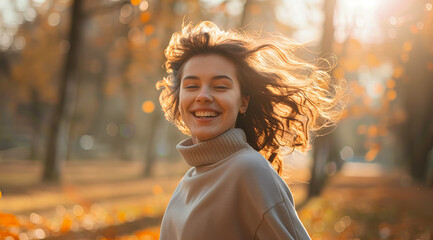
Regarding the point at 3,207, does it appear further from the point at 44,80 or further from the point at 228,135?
the point at 44,80

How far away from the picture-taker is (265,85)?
2834 millimetres

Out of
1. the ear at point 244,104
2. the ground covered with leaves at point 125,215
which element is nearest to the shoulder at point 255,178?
the ear at point 244,104

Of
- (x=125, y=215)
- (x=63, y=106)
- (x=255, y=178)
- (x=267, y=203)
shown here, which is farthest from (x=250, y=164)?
(x=63, y=106)

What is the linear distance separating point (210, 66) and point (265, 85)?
0.38 metres

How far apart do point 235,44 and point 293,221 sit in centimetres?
96

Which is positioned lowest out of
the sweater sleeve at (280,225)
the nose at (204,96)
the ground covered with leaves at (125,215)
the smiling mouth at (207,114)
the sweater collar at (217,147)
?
the ground covered with leaves at (125,215)

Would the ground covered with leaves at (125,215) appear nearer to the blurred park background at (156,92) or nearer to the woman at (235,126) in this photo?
the blurred park background at (156,92)

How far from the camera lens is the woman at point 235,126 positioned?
7.37 ft

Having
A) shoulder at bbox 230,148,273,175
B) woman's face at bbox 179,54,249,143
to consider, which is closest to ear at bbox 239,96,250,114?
woman's face at bbox 179,54,249,143

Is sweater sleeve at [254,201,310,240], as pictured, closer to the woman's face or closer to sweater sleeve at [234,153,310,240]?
sweater sleeve at [234,153,310,240]

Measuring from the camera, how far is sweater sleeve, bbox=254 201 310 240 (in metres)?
2.17

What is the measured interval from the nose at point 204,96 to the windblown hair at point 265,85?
8.8 inches

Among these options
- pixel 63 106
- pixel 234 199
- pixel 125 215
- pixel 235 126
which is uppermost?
pixel 63 106

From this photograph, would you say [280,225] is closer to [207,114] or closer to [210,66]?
[207,114]
